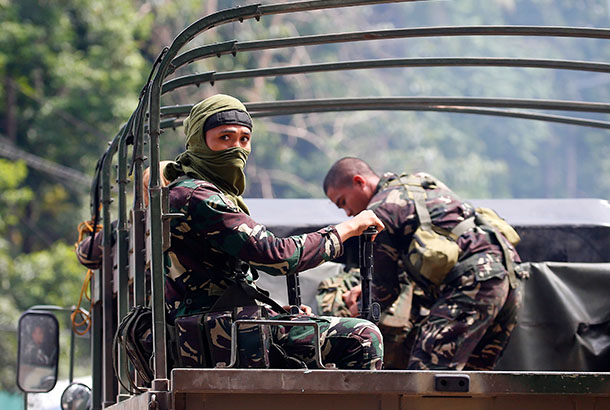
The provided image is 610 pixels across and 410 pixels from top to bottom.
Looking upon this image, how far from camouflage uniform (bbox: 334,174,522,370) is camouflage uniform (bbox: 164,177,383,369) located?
5.40ft

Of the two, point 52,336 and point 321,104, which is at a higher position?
point 321,104

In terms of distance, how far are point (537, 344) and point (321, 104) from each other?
5.67ft

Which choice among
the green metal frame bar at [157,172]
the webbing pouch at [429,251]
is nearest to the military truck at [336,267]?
the green metal frame bar at [157,172]

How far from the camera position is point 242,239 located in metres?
3.94

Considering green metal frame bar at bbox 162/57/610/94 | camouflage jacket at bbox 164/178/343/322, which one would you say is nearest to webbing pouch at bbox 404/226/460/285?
green metal frame bar at bbox 162/57/610/94

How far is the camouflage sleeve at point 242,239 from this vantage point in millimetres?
3945

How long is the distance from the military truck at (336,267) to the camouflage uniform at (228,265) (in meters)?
0.14

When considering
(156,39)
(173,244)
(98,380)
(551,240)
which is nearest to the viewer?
(173,244)

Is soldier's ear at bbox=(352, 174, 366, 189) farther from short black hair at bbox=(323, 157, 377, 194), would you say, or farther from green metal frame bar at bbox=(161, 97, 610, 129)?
green metal frame bar at bbox=(161, 97, 610, 129)

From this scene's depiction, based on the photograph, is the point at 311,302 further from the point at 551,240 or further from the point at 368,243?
the point at 368,243

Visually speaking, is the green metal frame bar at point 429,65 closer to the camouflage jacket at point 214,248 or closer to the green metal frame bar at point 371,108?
the green metal frame bar at point 371,108

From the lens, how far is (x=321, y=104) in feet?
19.3

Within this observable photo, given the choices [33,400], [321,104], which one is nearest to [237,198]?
[321,104]

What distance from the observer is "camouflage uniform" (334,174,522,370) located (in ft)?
18.5
